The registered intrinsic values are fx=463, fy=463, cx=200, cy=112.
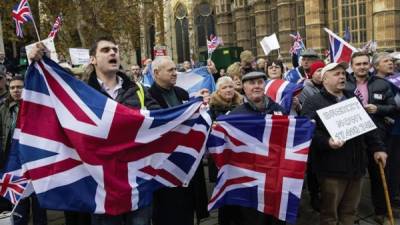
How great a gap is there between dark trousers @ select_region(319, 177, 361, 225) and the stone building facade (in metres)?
17.5

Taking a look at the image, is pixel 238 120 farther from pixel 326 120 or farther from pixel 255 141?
pixel 326 120

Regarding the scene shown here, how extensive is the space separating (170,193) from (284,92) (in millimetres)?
2245

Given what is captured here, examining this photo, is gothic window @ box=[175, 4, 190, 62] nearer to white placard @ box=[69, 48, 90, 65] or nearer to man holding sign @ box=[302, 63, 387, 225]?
white placard @ box=[69, 48, 90, 65]

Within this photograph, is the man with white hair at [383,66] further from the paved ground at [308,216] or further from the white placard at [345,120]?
the paved ground at [308,216]

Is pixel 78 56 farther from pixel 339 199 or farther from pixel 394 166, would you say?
pixel 339 199

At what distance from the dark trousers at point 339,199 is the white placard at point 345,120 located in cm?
46

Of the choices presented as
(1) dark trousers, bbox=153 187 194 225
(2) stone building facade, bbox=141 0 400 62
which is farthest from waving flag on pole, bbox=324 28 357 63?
(2) stone building facade, bbox=141 0 400 62

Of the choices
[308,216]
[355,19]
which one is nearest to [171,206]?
[308,216]

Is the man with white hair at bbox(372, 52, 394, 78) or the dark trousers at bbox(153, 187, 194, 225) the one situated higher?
the man with white hair at bbox(372, 52, 394, 78)

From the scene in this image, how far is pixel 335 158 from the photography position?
14.1 feet

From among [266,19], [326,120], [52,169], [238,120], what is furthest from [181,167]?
[266,19]

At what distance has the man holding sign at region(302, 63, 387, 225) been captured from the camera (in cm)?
430

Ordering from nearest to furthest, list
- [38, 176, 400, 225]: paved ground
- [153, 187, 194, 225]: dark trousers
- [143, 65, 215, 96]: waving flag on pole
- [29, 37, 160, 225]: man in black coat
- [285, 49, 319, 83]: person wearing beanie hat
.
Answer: [29, 37, 160, 225]: man in black coat → [153, 187, 194, 225]: dark trousers → [38, 176, 400, 225]: paved ground → [285, 49, 319, 83]: person wearing beanie hat → [143, 65, 215, 96]: waving flag on pole

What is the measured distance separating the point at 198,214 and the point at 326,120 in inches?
60.6
